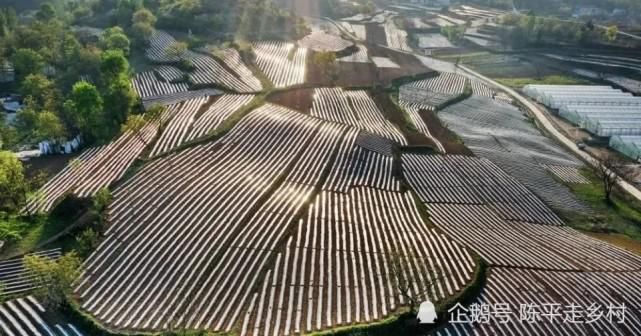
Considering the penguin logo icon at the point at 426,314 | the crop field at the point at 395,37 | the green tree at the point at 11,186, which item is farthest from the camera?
the crop field at the point at 395,37

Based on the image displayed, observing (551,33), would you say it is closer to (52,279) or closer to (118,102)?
(118,102)

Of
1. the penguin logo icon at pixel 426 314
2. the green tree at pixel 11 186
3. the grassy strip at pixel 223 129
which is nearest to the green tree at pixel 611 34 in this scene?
the grassy strip at pixel 223 129

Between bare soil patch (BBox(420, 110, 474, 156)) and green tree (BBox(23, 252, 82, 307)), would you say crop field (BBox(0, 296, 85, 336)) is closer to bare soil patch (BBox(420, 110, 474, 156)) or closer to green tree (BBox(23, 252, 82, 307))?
green tree (BBox(23, 252, 82, 307))

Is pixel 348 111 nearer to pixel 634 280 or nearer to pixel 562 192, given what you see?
pixel 562 192

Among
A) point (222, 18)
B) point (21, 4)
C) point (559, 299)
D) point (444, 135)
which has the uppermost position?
point (222, 18)

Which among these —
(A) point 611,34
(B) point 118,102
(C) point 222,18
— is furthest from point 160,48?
(A) point 611,34

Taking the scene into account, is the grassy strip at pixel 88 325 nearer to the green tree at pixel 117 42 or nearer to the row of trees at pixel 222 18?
the green tree at pixel 117 42

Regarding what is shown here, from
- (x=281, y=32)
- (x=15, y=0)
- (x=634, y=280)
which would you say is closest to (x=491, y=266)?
(x=634, y=280)
